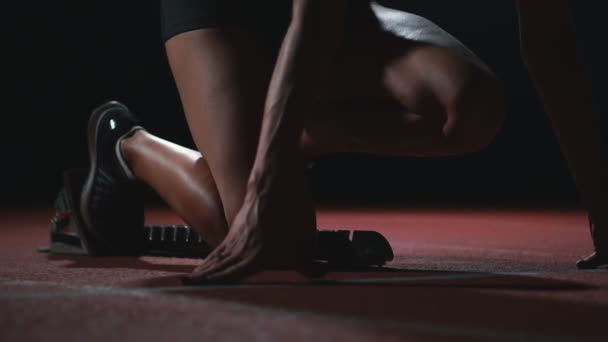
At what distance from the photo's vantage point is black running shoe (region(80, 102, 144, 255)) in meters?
1.97

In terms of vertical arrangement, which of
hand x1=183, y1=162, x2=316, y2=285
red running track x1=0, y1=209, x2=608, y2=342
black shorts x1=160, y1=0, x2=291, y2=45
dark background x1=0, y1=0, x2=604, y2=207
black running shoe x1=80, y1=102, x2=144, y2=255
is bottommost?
red running track x1=0, y1=209, x2=608, y2=342

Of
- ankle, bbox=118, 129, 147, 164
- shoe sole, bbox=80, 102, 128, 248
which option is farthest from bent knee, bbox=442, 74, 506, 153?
shoe sole, bbox=80, 102, 128, 248

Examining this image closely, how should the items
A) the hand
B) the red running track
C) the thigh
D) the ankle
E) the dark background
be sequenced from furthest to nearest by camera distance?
1. the dark background
2. the ankle
3. the thigh
4. the hand
5. the red running track

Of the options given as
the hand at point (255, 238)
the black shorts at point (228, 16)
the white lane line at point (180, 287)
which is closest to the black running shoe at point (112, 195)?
the black shorts at point (228, 16)

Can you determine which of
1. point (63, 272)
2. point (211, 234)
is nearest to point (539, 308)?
point (211, 234)

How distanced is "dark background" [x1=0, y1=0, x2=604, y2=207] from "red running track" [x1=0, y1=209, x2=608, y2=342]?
382cm

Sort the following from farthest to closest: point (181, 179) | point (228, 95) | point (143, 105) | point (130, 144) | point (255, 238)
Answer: point (143, 105) < point (130, 144) < point (181, 179) < point (228, 95) < point (255, 238)

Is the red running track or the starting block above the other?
the starting block

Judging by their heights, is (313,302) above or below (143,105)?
below

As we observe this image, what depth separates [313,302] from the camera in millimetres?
1211

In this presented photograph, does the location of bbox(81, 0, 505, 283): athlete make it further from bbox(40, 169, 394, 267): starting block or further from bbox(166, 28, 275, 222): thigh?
bbox(40, 169, 394, 267): starting block

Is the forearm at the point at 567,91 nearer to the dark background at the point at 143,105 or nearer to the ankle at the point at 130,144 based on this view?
the ankle at the point at 130,144

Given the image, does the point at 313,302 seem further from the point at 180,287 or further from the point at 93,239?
the point at 93,239

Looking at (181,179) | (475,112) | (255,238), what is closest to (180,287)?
(255,238)
